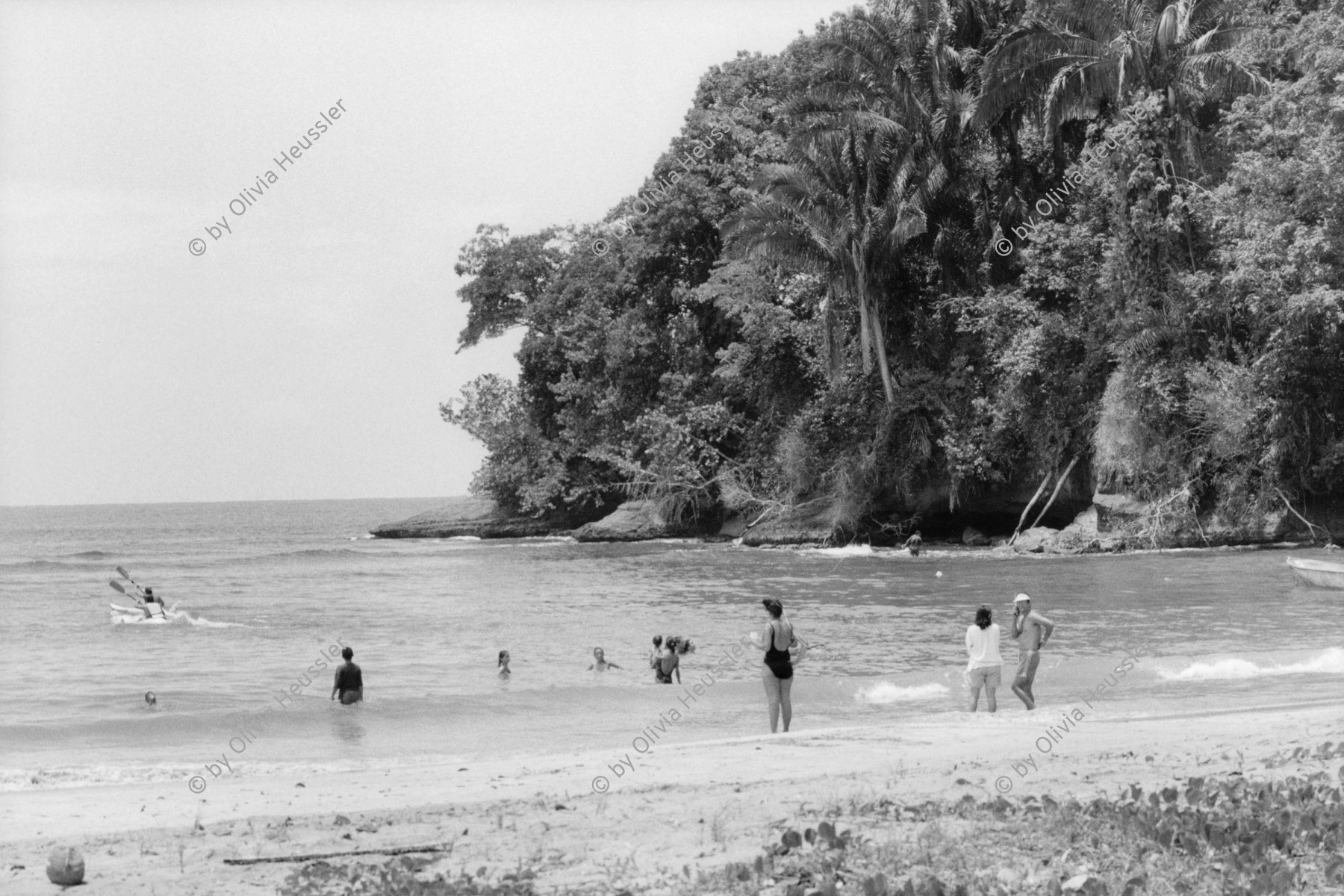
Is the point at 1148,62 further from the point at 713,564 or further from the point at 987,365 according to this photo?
the point at 713,564

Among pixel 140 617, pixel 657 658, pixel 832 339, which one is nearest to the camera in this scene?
pixel 657 658

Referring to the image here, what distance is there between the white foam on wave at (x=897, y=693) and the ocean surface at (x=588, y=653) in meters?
0.05

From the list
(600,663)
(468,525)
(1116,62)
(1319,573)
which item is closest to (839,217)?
(1116,62)

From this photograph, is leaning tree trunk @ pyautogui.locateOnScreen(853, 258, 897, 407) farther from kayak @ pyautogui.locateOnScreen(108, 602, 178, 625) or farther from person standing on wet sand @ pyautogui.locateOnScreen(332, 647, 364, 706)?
person standing on wet sand @ pyautogui.locateOnScreen(332, 647, 364, 706)

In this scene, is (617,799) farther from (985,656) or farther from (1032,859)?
(985,656)

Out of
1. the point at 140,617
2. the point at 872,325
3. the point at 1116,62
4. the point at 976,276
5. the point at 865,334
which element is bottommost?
the point at 140,617

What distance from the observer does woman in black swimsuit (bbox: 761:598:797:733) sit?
41.8 feet

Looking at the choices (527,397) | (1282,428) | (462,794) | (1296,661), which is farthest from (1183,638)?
(527,397)

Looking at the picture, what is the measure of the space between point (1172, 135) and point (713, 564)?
17.3 metres

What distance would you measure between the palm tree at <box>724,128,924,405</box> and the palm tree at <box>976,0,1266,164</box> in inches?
150

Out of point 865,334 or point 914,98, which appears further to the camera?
point 865,334

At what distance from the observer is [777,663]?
1294 centimetres

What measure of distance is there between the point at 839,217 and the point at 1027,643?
27840 mm

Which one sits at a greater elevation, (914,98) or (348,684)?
Answer: (914,98)
